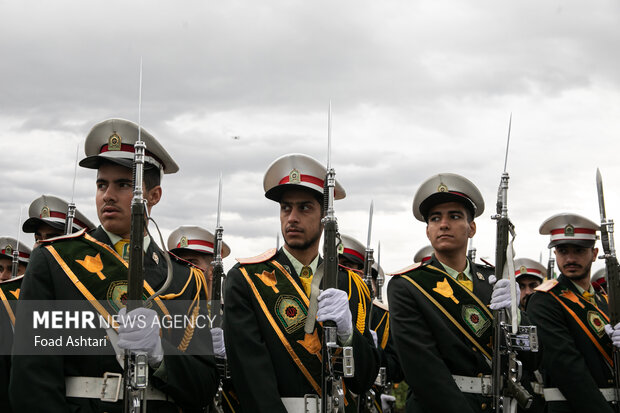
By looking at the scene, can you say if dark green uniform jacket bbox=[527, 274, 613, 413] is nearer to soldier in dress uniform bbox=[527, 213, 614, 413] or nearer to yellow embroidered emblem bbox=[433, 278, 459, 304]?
soldier in dress uniform bbox=[527, 213, 614, 413]

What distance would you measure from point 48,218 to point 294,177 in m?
4.11

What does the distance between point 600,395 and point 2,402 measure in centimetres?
620

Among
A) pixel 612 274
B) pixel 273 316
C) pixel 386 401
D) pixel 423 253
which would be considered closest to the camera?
pixel 273 316

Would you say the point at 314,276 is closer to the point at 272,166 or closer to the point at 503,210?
the point at 272,166

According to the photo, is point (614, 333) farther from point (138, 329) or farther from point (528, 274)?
point (528, 274)

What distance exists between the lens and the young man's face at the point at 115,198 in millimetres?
5238

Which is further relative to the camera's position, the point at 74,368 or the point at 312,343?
the point at 312,343

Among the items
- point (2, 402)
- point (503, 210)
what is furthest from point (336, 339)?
point (2, 402)

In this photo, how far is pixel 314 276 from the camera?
571cm

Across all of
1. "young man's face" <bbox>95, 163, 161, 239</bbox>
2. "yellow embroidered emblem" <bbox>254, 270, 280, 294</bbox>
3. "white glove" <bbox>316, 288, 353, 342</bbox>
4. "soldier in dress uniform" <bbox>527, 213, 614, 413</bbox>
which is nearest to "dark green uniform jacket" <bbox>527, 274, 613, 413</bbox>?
"soldier in dress uniform" <bbox>527, 213, 614, 413</bbox>

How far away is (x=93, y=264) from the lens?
505 centimetres

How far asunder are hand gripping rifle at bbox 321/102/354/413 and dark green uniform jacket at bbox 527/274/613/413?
3.96m

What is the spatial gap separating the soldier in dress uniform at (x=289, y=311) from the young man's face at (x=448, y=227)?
1114mm

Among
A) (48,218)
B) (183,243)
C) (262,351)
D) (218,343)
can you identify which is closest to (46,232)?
(48,218)
